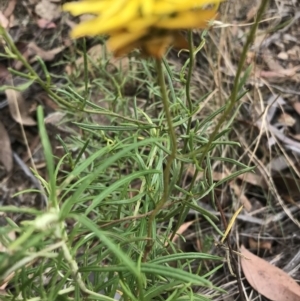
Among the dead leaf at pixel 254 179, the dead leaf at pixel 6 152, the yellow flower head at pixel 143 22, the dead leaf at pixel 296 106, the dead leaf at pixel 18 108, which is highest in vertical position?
the yellow flower head at pixel 143 22

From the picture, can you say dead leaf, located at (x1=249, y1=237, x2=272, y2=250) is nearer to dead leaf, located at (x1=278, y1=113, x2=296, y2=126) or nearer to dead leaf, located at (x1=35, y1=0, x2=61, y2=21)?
dead leaf, located at (x1=278, y1=113, x2=296, y2=126)

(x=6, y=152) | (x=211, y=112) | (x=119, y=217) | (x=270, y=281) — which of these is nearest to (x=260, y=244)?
(x=270, y=281)

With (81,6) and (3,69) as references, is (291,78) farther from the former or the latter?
(81,6)

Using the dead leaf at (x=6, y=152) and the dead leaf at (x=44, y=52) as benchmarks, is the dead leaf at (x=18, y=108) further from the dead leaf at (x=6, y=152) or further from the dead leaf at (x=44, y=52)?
the dead leaf at (x=44, y=52)

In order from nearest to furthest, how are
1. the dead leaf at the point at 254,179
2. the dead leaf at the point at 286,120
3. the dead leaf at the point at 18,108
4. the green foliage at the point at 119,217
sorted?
the green foliage at the point at 119,217, the dead leaf at the point at 254,179, the dead leaf at the point at 286,120, the dead leaf at the point at 18,108

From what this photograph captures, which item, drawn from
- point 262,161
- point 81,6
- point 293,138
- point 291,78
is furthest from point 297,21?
point 81,6

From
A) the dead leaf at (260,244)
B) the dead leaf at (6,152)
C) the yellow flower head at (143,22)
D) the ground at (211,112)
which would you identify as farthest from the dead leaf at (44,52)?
the yellow flower head at (143,22)

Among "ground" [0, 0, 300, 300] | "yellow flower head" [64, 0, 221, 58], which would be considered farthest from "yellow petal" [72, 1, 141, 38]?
"ground" [0, 0, 300, 300]
